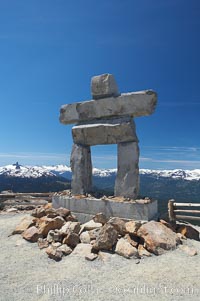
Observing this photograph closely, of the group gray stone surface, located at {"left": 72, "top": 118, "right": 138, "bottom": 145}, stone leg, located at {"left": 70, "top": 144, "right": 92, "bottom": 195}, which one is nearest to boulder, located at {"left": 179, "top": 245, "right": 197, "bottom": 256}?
gray stone surface, located at {"left": 72, "top": 118, "right": 138, "bottom": 145}

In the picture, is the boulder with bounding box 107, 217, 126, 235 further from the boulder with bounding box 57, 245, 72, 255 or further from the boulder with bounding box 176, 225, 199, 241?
the boulder with bounding box 176, 225, 199, 241

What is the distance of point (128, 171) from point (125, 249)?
2901mm

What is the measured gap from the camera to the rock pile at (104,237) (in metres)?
7.50

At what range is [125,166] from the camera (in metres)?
9.54

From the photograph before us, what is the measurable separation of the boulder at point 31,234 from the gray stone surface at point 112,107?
4.40m

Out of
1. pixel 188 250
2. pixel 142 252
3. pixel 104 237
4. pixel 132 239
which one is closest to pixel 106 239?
pixel 104 237

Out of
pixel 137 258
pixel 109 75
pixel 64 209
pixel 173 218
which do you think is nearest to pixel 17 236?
pixel 64 209

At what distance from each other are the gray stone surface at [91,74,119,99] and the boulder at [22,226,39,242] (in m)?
5.31

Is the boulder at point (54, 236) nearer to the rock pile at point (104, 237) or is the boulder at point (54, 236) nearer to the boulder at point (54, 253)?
the rock pile at point (104, 237)

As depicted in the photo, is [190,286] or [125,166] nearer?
[190,286]

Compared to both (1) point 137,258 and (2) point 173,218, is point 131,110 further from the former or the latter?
(1) point 137,258

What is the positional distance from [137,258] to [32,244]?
3.40 m

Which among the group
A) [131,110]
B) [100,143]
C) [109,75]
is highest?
[109,75]

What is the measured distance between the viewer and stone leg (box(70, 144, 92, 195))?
10469mm
